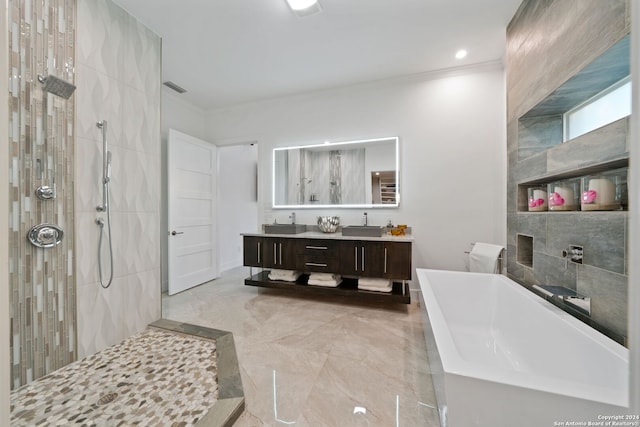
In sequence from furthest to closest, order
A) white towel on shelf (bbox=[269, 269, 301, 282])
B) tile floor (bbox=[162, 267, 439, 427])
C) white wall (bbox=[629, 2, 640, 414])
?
white towel on shelf (bbox=[269, 269, 301, 282]) < tile floor (bbox=[162, 267, 439, 427]) < white wall (bbox=[629, 2, 640, 414])

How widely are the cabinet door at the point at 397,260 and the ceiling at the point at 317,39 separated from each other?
1989mm

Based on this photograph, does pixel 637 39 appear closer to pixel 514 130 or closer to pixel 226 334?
pixel 514 130

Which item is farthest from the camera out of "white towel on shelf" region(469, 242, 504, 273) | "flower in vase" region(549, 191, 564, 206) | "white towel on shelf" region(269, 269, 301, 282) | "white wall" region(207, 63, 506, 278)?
"white towel on shelf" region(269, 269, 301, 282)

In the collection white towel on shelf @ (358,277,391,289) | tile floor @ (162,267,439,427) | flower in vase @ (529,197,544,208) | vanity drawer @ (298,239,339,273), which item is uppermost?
flower in vase @ (529,197,544,208)

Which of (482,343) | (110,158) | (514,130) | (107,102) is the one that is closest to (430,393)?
(482,343)

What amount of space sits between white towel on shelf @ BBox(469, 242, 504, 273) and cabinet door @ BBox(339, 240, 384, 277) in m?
0.90

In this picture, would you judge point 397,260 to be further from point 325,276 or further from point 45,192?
point 45,192

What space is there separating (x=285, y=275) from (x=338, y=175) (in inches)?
56.8

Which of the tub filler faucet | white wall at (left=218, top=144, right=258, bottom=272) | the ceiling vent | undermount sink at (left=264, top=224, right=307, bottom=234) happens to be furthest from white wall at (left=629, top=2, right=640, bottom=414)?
white wall at (left=218, top=144, right=258, bottom=272)

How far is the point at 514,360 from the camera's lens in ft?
5.22

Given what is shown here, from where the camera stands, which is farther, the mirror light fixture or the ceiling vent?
the ceiling vent

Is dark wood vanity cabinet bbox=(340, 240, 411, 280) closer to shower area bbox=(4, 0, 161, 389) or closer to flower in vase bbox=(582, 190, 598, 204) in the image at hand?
flower in vase bbox=(582, 190, 598, 204)

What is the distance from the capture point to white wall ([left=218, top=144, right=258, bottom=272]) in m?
4.20

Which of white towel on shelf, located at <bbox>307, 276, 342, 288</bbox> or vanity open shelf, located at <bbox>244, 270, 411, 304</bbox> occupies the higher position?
white towel on shelf, located at <bbox>307, 276, 342, 288</bbox>
